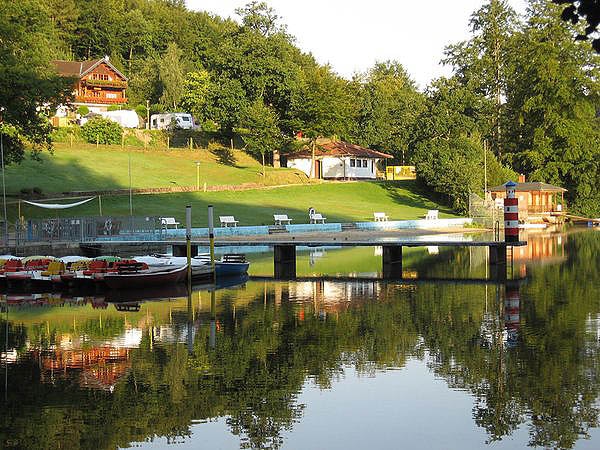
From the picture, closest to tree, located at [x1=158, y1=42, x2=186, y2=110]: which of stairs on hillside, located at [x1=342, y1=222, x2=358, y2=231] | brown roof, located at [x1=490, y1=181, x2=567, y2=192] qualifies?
brown roof, located at [x1=490, y1=181, x2=567, y2=192]

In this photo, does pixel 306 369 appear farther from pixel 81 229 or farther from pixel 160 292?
pixel 81 229

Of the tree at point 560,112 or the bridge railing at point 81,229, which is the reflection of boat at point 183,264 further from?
the tree at point 560,112

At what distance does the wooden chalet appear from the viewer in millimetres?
104688

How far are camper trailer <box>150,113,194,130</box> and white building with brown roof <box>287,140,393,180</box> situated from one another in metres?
12.0

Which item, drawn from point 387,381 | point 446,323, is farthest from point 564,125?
point 387,381

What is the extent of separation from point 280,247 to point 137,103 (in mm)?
75189

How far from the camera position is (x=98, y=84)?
345ft

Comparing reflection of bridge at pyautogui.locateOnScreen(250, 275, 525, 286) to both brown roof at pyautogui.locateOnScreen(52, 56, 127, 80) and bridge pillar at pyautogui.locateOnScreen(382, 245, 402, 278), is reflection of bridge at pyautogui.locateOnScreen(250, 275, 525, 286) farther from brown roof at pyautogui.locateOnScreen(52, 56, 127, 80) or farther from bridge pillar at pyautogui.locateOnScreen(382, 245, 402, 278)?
brown roof at pyautogui.locateOnScreen(52, 56, 127, 80)

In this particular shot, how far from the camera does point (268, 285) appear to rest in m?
36.5

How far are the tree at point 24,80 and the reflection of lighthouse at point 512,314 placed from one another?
1230 inches

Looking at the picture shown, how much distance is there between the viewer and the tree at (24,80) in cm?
5209

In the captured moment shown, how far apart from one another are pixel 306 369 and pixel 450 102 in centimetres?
7365

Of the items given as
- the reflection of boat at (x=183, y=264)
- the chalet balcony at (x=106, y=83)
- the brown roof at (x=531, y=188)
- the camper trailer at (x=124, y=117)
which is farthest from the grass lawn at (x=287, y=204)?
the chalet balcony at (x=106, y=83)

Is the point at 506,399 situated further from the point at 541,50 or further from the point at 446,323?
the point at 541,50
